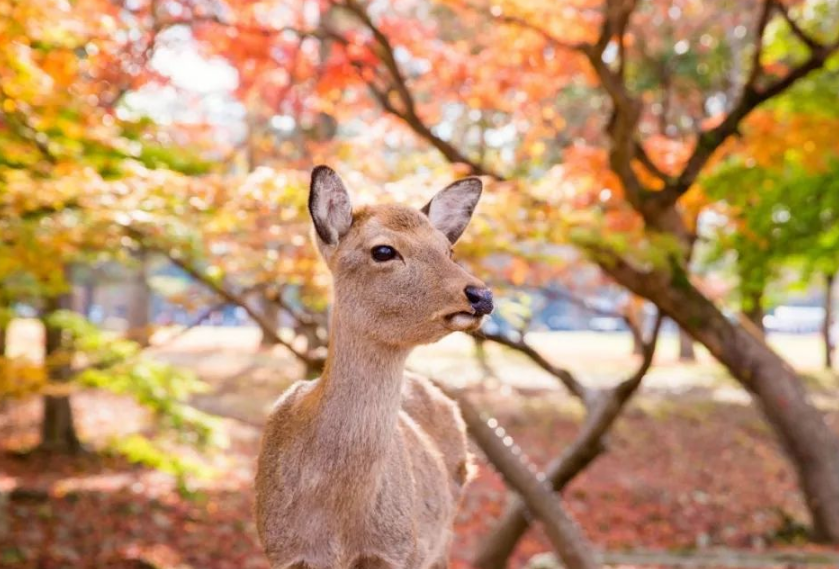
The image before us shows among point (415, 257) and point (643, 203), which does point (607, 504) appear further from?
point (415, 257)

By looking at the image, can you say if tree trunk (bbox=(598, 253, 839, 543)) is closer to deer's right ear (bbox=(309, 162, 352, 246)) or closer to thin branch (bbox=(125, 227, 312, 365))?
thin branch (bbox=(125, 227, 312, 365))

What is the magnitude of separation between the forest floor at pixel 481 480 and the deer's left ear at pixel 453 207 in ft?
14.4

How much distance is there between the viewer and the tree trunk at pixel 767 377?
1002 cm

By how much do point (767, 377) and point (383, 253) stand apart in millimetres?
9436

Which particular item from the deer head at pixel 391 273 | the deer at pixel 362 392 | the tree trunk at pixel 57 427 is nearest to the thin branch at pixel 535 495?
the deer at pixel 362 392

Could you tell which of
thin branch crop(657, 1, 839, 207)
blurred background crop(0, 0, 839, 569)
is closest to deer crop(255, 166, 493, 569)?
blurred background crop(0, 0, 839, 569)

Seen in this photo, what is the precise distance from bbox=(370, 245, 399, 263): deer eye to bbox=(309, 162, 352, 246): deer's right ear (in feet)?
0.51

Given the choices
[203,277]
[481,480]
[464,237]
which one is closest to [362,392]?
[464,237]

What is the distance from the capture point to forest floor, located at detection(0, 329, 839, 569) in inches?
456

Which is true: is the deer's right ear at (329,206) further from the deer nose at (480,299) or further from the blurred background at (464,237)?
the blurred background at (464,237)

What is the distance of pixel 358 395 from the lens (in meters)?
2.81

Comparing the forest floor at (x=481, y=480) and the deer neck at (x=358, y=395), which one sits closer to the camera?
the deer neck at (x=358, y=395)

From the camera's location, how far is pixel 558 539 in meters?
7.85

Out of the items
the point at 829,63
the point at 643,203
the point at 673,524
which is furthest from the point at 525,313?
the point at 829,63
